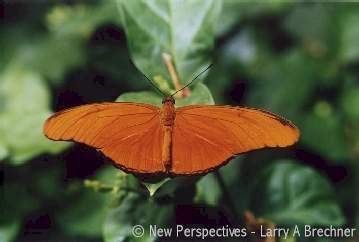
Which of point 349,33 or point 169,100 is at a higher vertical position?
point 349,33

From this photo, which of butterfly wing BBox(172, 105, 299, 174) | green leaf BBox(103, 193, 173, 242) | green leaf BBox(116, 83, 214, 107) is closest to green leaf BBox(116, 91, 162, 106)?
green leaf BBox(116, 83, 214, 107)

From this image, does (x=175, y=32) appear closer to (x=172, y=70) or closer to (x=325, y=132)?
(x=172, y=70)

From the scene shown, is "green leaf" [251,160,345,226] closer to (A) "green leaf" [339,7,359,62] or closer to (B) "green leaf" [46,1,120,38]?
(A) "green leaf" [339,7,359,62]

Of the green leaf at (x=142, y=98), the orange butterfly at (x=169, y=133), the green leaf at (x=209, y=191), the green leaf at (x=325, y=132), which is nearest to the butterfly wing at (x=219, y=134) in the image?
the orange butterfly at (x=169, y=133)

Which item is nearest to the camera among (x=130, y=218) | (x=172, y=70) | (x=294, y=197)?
(x=130, y=218)

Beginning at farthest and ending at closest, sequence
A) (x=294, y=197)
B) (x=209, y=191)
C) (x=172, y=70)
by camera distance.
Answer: (x=294, y=197) < (x=209, y=191) < (x=172, y=70)

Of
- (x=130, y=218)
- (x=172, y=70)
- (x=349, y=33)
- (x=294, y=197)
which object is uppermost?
(x=349, y=33)

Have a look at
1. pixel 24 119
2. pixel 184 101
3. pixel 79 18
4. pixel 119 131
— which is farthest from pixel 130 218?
pixel 79 18

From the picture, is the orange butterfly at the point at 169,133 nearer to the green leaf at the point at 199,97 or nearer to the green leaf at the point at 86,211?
the green leaf at the point at 199,97
